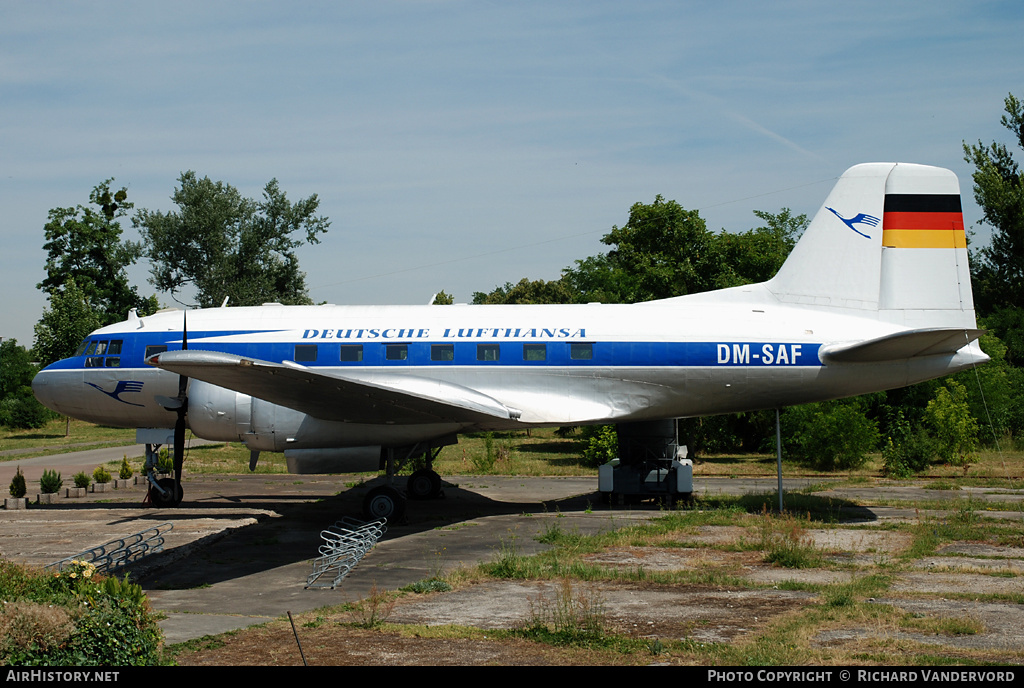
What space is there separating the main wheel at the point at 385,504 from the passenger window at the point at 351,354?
3.26m

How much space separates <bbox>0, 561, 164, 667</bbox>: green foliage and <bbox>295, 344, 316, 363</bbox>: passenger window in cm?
1123

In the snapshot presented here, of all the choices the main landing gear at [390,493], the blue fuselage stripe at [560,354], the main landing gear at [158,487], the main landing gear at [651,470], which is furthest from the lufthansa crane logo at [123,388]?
the main landing gear at [651,470]

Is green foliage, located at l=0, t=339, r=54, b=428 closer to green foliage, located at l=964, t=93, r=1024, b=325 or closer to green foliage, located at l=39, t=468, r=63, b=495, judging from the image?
green foliage, located at l=39, t=468, r=63, b=495

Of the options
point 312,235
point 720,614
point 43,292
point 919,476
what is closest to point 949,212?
point 919,476

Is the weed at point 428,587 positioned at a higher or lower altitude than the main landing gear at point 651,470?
lower

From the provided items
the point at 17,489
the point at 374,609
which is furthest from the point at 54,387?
the point at 374,609

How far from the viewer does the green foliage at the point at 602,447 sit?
3008cm

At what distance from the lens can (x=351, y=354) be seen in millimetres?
19281

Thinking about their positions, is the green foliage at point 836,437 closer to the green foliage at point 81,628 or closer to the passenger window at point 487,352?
the passenger window at point 487,352

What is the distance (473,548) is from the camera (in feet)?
51.2

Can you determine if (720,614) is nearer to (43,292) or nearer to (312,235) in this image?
(312,235)

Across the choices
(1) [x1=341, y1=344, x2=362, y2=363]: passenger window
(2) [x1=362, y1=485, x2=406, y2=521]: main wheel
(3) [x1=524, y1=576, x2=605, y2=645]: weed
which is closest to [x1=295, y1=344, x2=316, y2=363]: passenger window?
(1) [x1=341, y1=344, x2=362, y2=363]: passenger window

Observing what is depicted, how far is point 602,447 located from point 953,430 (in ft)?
41.0
